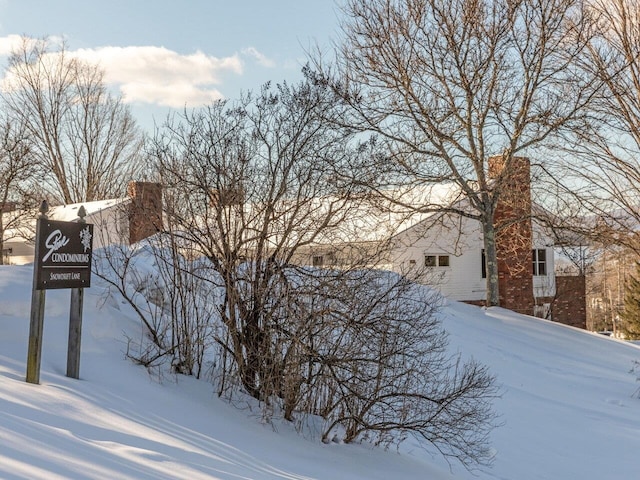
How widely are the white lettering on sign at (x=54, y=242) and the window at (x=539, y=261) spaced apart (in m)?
26.6

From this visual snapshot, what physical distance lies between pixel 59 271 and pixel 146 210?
1896mm

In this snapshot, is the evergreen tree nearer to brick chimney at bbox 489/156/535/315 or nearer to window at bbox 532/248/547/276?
window at bbox 532/248/547/276

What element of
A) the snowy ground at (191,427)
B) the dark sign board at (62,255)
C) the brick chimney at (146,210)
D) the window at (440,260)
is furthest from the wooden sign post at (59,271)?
the window at (440,260)

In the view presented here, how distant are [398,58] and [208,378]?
1350 cm

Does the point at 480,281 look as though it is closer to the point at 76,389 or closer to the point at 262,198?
the point at 262,198

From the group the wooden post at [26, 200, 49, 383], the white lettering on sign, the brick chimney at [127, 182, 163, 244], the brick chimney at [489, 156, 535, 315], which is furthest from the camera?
the brick chimney at [489, 156, 535, 315]

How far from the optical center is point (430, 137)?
1908cm

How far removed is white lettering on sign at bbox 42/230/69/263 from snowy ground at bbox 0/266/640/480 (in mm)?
1177

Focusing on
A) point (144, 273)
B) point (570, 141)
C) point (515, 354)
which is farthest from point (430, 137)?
point (144, 273)

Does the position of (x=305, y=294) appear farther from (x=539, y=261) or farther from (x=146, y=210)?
(x=539, y=261)

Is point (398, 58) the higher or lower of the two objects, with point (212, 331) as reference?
higher

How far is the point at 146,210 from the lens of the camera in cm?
818

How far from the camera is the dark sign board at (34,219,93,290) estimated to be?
20.5ft

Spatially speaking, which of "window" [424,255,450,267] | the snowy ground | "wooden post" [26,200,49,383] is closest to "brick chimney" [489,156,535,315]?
"window" [424,255,450,267]
